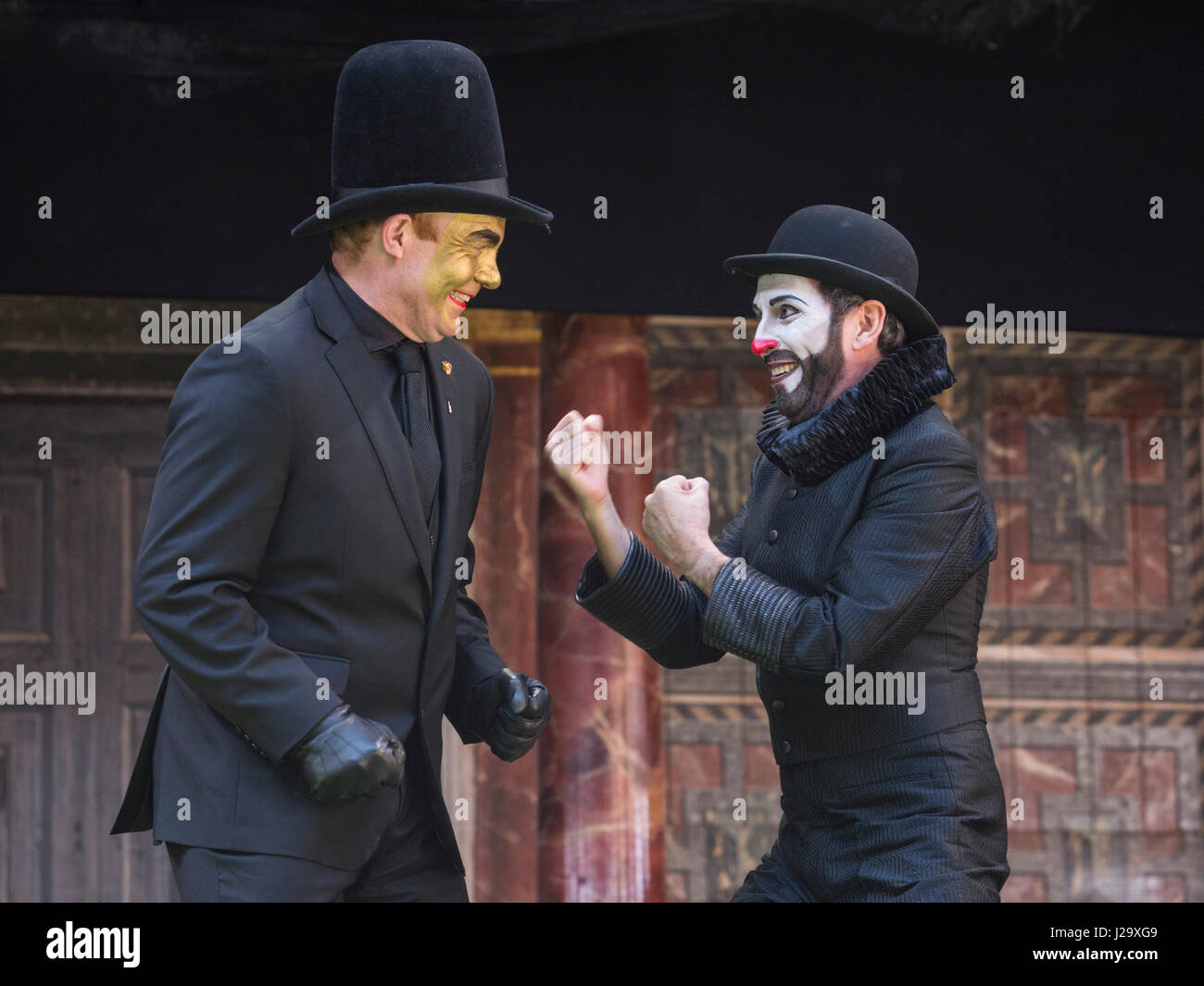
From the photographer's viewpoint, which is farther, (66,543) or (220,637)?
(66,543)

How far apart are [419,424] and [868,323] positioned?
2.46 feet

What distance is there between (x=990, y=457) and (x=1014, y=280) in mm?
1328

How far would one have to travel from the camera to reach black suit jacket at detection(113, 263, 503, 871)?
80.9 inches

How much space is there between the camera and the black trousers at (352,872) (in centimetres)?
208

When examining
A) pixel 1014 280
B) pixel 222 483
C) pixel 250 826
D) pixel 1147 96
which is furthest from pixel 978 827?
pixel 1147 96

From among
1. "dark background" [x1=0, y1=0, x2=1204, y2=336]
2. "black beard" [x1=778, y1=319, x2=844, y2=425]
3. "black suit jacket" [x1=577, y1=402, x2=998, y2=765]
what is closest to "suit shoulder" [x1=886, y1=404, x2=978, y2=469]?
"black suit jacket" [x1=577, y1=402, x2=998, y2=765]

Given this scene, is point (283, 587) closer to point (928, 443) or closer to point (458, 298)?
point (458, 298)

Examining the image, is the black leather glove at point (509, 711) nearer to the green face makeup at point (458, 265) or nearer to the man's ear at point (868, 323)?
the green face makeup at point (458, 265)

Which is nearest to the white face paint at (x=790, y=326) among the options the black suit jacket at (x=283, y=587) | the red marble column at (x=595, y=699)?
the black suit jacket at (x=283, y=587)

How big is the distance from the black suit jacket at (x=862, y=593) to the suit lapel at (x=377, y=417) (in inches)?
17.0

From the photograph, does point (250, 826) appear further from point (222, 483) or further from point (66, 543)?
point (66, 543)

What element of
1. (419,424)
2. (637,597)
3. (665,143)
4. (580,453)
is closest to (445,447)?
(419,424)

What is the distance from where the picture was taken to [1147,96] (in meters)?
4.14

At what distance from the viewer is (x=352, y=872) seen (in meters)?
2.16
